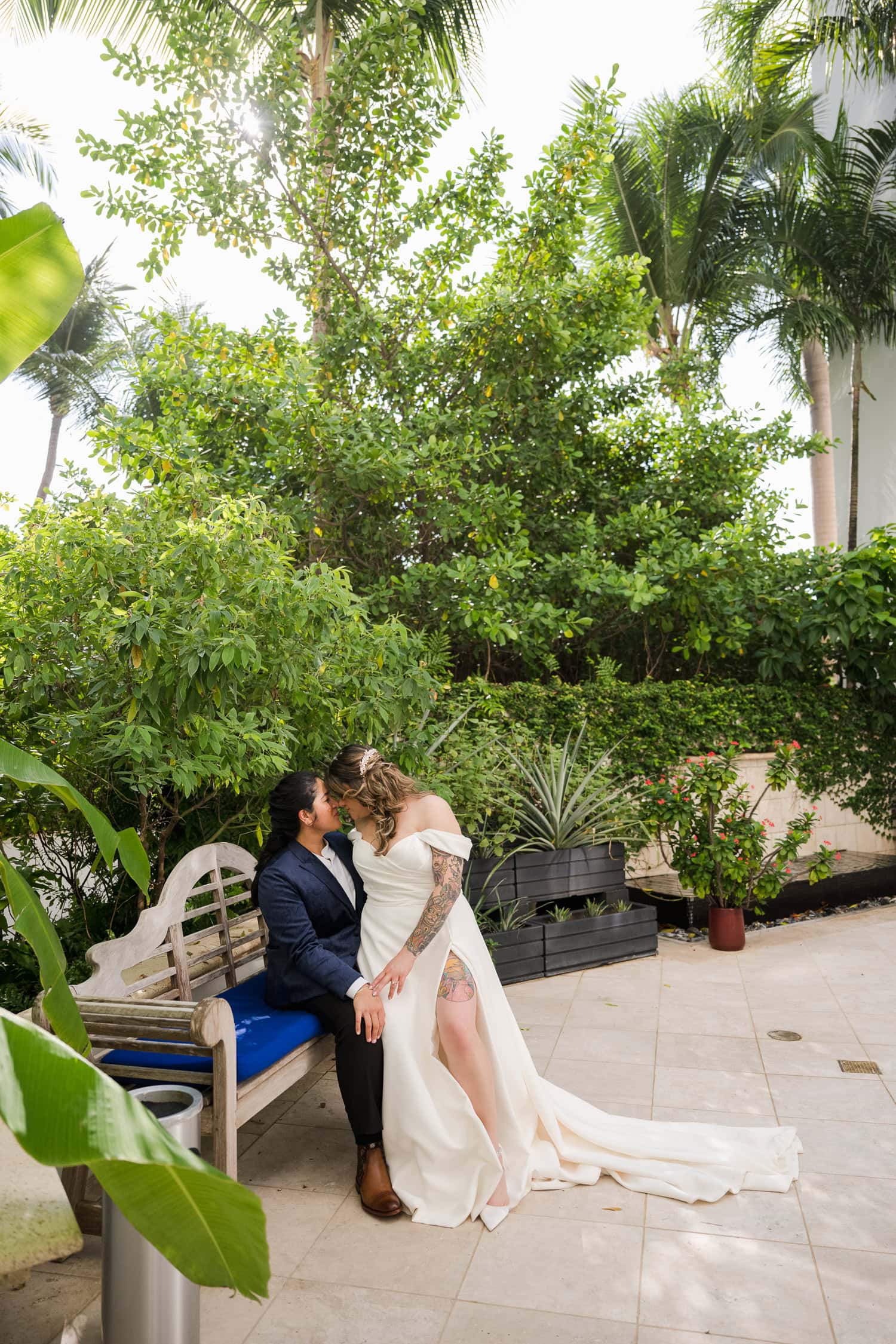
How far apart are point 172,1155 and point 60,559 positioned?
11.9 feet

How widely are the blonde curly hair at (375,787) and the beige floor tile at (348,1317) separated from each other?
1462 mm

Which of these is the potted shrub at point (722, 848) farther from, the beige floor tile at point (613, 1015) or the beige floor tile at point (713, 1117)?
the beige floor tile at point (713, 1117)

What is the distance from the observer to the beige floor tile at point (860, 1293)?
2.51 m

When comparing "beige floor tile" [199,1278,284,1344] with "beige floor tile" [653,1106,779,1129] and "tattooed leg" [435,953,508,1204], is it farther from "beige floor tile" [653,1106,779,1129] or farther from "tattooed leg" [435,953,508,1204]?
"beige floor tile" [653,1106,779,1129]

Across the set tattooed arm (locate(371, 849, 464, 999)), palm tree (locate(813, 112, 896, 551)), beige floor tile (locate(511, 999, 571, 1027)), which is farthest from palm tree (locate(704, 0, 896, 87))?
tattooed arm (locate(371, 849, 464, 999))

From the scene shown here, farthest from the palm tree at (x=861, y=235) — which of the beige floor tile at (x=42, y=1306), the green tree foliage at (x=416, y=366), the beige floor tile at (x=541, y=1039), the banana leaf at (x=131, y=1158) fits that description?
the banana leaf at (x=131, y=1158)

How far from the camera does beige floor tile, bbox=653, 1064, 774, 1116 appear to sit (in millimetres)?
4031

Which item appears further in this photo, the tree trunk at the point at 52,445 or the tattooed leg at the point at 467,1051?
the tree trunk at the point at 52,445

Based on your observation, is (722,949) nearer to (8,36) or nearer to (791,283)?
(791,283)

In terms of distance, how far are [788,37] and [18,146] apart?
1927cm

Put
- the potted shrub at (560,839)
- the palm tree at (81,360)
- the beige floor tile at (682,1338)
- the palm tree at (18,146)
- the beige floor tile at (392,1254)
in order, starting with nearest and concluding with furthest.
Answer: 1. the beige floor tile at (682,1338)
2. the beige floor tile at (392,1254)
3. the potted shrub at (560,839)
4. the palm tree at (18,146)
5. the palm tree at (81,360)

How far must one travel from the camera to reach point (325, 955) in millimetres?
3451

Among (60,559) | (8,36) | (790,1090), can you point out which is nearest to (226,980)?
(60,559)

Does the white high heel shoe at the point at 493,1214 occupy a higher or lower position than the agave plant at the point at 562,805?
lower
